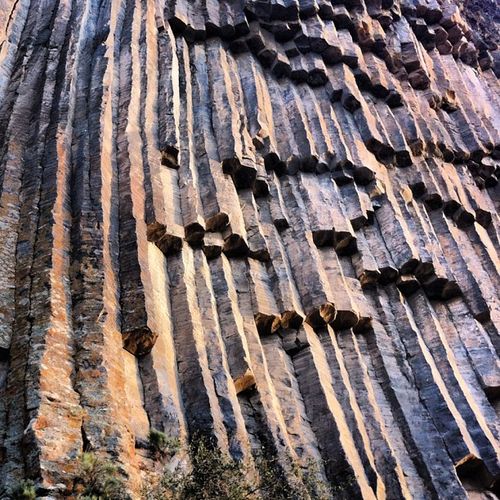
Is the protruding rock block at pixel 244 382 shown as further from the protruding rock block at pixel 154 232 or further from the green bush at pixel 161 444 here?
the protruding rock block at pixel 154 232

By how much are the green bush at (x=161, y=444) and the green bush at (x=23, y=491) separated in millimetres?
1365

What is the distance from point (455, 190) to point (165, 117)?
636 cm

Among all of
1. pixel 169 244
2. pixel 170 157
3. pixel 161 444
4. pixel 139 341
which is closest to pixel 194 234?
pixel 169 244

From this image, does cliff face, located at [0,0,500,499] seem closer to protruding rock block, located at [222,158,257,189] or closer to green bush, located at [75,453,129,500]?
protruding rock block, located at [222,158,257,189]

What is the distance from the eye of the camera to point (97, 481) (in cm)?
560

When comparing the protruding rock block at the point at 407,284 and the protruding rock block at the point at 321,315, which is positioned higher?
the protruding rock block at the point at 321,315

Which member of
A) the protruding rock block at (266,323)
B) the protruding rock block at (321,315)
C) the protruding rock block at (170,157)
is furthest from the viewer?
the protruding rock block at (170,157)

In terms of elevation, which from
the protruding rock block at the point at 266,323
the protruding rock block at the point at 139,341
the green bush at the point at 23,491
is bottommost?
the protruding rock block at the point at 266,323

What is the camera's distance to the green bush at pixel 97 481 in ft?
18.1

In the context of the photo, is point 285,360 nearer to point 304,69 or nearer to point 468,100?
point 304,69

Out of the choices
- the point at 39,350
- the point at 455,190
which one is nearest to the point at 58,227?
the point at 39,350

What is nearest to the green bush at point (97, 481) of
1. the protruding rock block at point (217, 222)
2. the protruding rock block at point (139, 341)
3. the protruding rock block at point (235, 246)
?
the protruding rock block at point (139, 341)

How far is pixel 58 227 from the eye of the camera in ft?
26.2

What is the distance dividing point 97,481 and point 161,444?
0.99m
